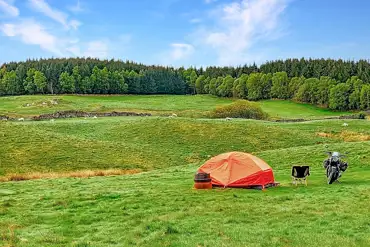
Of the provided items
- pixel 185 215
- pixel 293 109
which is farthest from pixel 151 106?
pixel 185 215

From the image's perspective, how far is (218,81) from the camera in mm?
177750

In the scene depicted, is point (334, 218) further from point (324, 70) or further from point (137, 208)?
point (324, 70)

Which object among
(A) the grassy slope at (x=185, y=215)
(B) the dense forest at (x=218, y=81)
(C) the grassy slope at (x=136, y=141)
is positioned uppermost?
(B) the dense forest at (x=218, y=81)

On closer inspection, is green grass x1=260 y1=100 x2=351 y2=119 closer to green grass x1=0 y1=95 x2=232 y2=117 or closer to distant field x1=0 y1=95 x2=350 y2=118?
distant field x1=0 y1=95 x2=350 y2=118

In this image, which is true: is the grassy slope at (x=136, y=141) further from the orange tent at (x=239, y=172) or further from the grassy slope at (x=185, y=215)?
the orange tent at (x=239, y=172)

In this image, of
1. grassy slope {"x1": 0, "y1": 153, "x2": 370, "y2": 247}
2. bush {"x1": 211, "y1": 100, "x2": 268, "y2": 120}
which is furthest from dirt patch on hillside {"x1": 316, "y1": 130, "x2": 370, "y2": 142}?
bush {"x1": 211, "y1": 100, "x2": 268, "y2": 120}

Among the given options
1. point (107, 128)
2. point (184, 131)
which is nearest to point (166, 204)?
point (184, 131)

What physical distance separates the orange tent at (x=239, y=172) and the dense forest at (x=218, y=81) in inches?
4671

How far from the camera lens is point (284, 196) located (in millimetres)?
21438

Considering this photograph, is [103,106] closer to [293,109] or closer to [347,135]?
[293,109]

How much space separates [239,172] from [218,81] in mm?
153881

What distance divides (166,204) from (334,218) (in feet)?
24.7

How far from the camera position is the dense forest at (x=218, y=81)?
146125mm

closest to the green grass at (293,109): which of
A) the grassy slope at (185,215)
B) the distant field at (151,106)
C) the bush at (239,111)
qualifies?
the distant field at (151,106)
